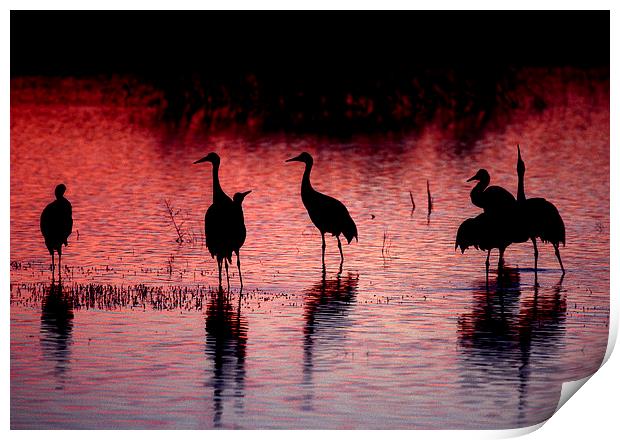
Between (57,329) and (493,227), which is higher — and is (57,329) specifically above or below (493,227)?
below

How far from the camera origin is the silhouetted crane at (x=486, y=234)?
1142 cm

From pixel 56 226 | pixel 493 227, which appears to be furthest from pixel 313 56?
pixel 56 226

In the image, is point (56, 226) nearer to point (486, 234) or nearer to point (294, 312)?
point (294, 312)

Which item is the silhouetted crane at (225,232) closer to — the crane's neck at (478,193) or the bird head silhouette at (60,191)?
the bird head silhouette at (60,191)

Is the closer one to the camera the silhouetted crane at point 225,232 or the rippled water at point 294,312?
the rippled water at point 294,312

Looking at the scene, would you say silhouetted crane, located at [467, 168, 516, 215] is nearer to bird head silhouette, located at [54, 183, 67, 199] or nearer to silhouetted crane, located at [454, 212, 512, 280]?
silhouetted crane, located at [454, 212, 512, 280]

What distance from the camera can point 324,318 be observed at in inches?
396

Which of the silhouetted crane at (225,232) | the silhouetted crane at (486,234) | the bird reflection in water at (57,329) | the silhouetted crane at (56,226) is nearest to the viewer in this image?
the bird reflection in water at (57,329)

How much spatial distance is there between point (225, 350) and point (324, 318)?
0.97m

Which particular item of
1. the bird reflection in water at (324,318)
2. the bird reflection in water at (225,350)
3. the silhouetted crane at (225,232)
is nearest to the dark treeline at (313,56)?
the silhouetted crane at (225,232)

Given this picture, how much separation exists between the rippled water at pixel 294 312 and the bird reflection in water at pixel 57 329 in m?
0.02

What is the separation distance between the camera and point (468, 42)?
13578mm

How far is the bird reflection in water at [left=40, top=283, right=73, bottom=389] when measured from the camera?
904 cm

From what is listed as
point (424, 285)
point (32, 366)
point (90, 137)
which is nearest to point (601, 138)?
point (90, 137)
